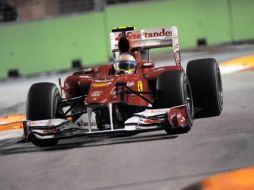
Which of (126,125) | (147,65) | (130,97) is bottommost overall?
(126,125)

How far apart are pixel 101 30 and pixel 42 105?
43.9ft

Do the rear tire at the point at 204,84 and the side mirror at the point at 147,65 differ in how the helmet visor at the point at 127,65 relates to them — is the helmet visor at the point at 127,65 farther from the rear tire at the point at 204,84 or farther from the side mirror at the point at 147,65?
the rear tire at the point at 204,84

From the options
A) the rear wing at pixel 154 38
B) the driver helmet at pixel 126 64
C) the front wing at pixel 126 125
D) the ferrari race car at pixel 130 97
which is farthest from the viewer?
the rear wing at pixel 154 38

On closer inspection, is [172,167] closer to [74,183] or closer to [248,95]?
[74,183]

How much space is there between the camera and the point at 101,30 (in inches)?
847

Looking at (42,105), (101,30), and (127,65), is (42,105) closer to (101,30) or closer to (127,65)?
(127,65)

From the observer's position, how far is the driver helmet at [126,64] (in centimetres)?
898

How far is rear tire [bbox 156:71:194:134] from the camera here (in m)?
A: 7.93

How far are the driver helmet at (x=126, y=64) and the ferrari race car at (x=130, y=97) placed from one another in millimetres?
13

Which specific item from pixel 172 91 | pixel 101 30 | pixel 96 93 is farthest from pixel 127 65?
pixel 101 30

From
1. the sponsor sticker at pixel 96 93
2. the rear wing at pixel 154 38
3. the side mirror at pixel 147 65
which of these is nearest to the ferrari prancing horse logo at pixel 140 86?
the side mirror at pixel 147 65

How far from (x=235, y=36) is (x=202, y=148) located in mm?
14926

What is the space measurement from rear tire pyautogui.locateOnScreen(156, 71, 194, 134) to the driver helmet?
923 mm

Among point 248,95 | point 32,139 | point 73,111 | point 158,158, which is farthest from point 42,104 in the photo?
point 248,95
